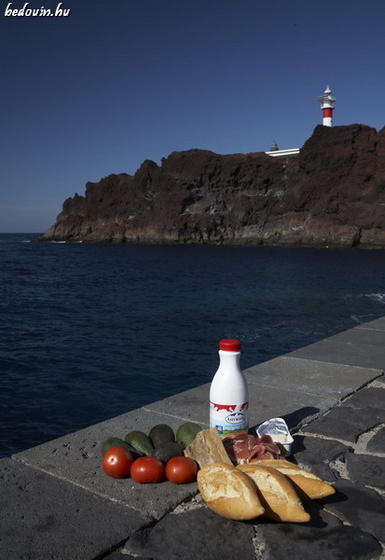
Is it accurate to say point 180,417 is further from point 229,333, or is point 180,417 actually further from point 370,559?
point 229,333

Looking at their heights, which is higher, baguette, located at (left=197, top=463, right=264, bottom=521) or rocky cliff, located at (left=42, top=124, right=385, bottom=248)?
rocky cliff, located at (left=42, top=124, right=385, bottom=248)

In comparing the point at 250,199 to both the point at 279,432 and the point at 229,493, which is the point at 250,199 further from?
the point at 229,493

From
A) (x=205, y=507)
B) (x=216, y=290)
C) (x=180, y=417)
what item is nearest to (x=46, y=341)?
(x=180, y=417)

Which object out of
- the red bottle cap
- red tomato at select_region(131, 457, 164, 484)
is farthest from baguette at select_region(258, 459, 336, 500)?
the red bottle cap

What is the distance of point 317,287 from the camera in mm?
32562

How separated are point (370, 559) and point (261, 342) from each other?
44.0ft

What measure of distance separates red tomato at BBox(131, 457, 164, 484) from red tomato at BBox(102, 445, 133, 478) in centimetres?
5

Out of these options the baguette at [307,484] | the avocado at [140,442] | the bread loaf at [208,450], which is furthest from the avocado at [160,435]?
the baguette at [307,484]

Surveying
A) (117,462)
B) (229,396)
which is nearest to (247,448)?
(229,396)

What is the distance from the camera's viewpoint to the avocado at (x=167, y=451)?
3.04 metres

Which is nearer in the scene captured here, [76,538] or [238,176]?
[76,538]

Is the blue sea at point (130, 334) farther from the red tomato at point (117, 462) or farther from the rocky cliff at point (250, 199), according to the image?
the rocky cliff at point (250, 199)

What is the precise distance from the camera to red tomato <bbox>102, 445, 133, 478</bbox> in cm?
291

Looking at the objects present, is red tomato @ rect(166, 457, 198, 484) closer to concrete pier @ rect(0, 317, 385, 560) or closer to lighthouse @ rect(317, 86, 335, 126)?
concrete pier @ rect(0, 317, 385, 560)
